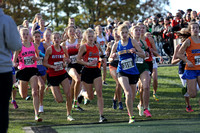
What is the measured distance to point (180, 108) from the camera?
9.85 m

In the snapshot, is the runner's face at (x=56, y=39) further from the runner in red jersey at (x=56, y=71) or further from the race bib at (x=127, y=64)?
the race bib at (x=127, y=64)

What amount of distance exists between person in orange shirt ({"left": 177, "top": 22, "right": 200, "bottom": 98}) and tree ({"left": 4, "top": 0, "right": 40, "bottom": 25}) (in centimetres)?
2779

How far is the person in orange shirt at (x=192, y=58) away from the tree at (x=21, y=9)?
27792 mm

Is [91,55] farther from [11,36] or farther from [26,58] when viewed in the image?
[11,36]

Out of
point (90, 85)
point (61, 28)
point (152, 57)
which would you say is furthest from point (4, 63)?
point (61, 28)

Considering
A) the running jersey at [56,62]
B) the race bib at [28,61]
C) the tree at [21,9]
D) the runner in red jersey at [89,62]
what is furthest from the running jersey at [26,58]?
the tree at [21,9]

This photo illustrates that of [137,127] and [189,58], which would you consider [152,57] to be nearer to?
Result: [189,58]

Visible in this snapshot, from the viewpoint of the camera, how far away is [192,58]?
834 centimetres

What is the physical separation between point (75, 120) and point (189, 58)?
8.90 ft

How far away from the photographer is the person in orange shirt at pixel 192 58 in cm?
829

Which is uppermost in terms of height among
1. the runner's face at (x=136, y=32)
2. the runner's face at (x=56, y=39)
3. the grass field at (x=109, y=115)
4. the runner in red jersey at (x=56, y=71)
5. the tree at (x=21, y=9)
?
the tree at (x=21, y=9)

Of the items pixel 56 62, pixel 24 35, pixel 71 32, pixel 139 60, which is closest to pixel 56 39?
pixel 56 62

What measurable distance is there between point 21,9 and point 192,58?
1147 inches

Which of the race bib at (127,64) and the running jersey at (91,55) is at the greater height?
the running jersey at (91,55)
